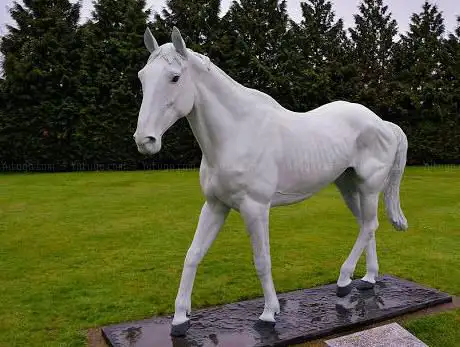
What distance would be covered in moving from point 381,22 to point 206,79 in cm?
2606

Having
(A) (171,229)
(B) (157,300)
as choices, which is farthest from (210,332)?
(A) (171,229)

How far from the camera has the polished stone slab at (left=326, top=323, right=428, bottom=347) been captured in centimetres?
304

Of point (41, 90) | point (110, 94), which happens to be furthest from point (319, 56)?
point (41, 90)

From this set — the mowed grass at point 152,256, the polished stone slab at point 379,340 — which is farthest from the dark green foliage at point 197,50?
the polished stone slab at point 379,340

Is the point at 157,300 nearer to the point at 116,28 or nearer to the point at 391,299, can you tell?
the point at 391,299

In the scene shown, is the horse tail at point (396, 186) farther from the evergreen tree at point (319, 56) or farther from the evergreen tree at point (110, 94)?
the evergreen tree at point (319, 56)

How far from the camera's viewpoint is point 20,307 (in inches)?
190

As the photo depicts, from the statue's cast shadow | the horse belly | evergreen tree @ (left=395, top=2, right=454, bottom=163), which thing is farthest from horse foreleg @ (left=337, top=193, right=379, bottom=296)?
evergreen tree @ (left=395, top=2, right=454, bottom=163)

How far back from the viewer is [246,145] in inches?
138

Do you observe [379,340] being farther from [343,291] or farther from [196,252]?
[196,252]

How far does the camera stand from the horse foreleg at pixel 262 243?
353 cm

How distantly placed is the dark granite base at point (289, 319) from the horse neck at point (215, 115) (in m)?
1.33

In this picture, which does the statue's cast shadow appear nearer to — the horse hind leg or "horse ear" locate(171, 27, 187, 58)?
the horse hind leg

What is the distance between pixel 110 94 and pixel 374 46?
576 inches
